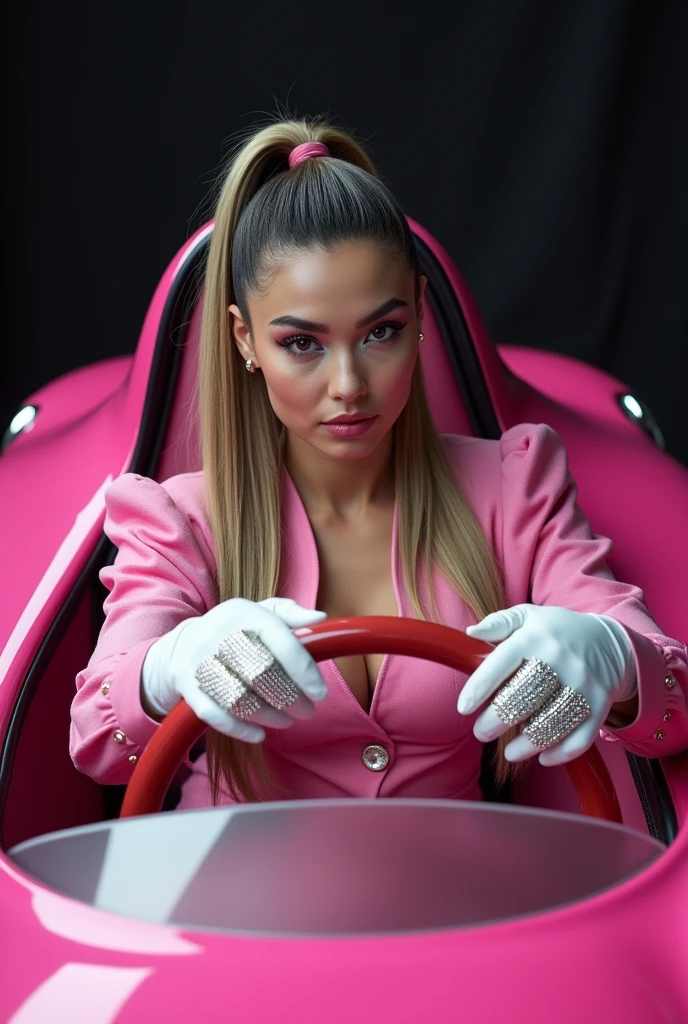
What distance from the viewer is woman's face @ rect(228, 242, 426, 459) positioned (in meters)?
1.09

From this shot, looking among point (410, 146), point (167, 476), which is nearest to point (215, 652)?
point (167, 476)

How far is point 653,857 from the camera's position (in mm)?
938

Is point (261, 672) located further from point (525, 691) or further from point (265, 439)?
point (265, 439)

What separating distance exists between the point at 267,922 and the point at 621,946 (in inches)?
9.0

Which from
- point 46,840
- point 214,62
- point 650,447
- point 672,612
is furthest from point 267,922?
point 214,62

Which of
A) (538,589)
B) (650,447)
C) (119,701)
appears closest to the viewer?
(119,701)

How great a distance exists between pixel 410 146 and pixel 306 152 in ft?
5.10

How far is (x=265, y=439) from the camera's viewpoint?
1.24m

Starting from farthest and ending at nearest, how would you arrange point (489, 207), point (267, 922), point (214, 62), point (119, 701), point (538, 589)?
point (489, 207), point (214, 62), point (538, 589), point (119, 701), point (267, 922)

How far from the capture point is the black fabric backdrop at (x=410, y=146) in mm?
2520

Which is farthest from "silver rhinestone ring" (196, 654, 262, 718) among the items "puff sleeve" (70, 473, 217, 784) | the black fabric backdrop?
the black fabric backdrop

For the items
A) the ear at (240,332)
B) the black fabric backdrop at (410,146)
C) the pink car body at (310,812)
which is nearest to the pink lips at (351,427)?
the ear at (240,332)

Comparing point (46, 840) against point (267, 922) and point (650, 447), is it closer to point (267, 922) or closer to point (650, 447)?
point (267, 922)

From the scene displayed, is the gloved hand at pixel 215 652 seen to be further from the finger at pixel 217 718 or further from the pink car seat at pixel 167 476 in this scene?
the pink car seat at pixel 167 476
